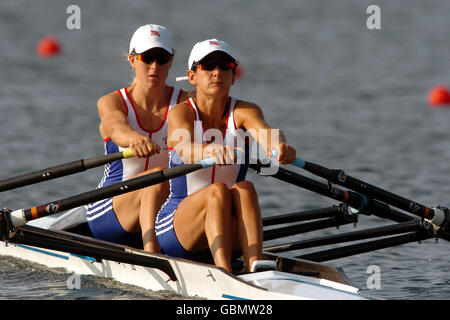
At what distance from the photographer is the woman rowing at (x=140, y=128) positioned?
7453 millimetres

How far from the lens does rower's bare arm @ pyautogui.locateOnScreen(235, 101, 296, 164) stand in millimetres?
6742

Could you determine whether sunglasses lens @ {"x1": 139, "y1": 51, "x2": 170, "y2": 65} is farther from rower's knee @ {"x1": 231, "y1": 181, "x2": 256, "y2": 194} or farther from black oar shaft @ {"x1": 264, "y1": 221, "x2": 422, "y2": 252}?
black oar shaft @ {"x1": 264, "y1": 221, "x2": 422, "y2": 252}

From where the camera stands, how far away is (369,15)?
28.3 m

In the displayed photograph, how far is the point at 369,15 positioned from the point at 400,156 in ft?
50.6

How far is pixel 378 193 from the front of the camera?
7.44 m

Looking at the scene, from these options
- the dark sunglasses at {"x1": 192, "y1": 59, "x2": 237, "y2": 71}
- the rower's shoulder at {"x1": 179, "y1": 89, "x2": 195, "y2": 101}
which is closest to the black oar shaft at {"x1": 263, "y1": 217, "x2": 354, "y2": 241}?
the rower's shoulder at {"x1": 179, "y1": 89, "x2": 195, "y2": 101}

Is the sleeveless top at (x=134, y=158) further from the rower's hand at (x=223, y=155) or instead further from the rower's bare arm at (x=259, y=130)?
the rower's hand at (x=223, y=155)

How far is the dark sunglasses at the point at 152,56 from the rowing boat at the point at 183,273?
1.48 meters

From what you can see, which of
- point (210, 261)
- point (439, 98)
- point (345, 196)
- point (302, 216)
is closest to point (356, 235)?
point (345, 196)

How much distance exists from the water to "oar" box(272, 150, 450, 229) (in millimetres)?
610

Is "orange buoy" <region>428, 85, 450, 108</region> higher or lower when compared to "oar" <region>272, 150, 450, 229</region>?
higher

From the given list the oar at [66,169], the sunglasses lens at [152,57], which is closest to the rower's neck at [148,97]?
the sunglasses lens at [152,57]

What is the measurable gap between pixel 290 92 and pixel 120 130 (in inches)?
452
